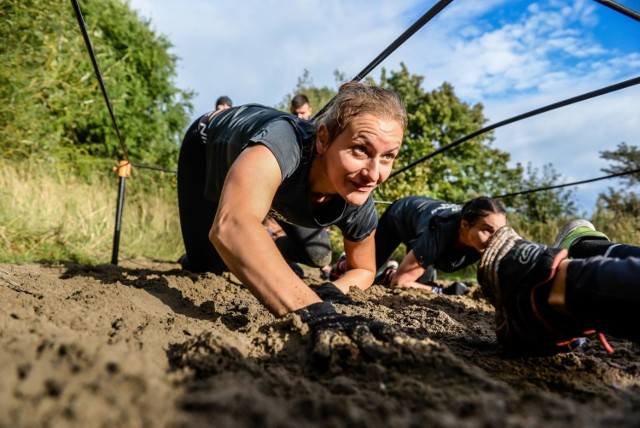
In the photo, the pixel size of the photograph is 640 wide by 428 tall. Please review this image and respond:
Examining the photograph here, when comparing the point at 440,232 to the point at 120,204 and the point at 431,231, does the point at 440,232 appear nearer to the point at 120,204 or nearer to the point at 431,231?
the point at 431,231

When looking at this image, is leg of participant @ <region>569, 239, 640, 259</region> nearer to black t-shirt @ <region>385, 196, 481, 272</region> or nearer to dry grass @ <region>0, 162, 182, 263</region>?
black t-shirt @ <region>385, 196, 481, 272</region>

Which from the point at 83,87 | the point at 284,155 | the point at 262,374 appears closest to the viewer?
the point at 262,374

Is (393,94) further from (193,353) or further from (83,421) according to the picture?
(83,421)

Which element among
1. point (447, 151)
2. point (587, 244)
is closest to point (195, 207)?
point (587, 244)

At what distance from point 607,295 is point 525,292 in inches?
8.5

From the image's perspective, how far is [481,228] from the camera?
3357mm

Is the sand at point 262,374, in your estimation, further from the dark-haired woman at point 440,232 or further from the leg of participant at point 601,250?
the dark-haired woman at point 440,232

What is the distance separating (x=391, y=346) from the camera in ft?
3.88

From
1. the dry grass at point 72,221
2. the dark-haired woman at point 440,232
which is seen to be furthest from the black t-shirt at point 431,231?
the dry grass at point 72,221

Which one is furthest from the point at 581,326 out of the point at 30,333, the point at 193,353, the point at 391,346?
the point at 30,333

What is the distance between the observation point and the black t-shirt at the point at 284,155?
192 cm

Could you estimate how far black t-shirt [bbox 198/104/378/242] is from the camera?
1923 mm

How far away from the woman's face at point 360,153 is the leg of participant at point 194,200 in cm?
119

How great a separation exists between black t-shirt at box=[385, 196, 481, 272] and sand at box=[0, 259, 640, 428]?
1568mm
